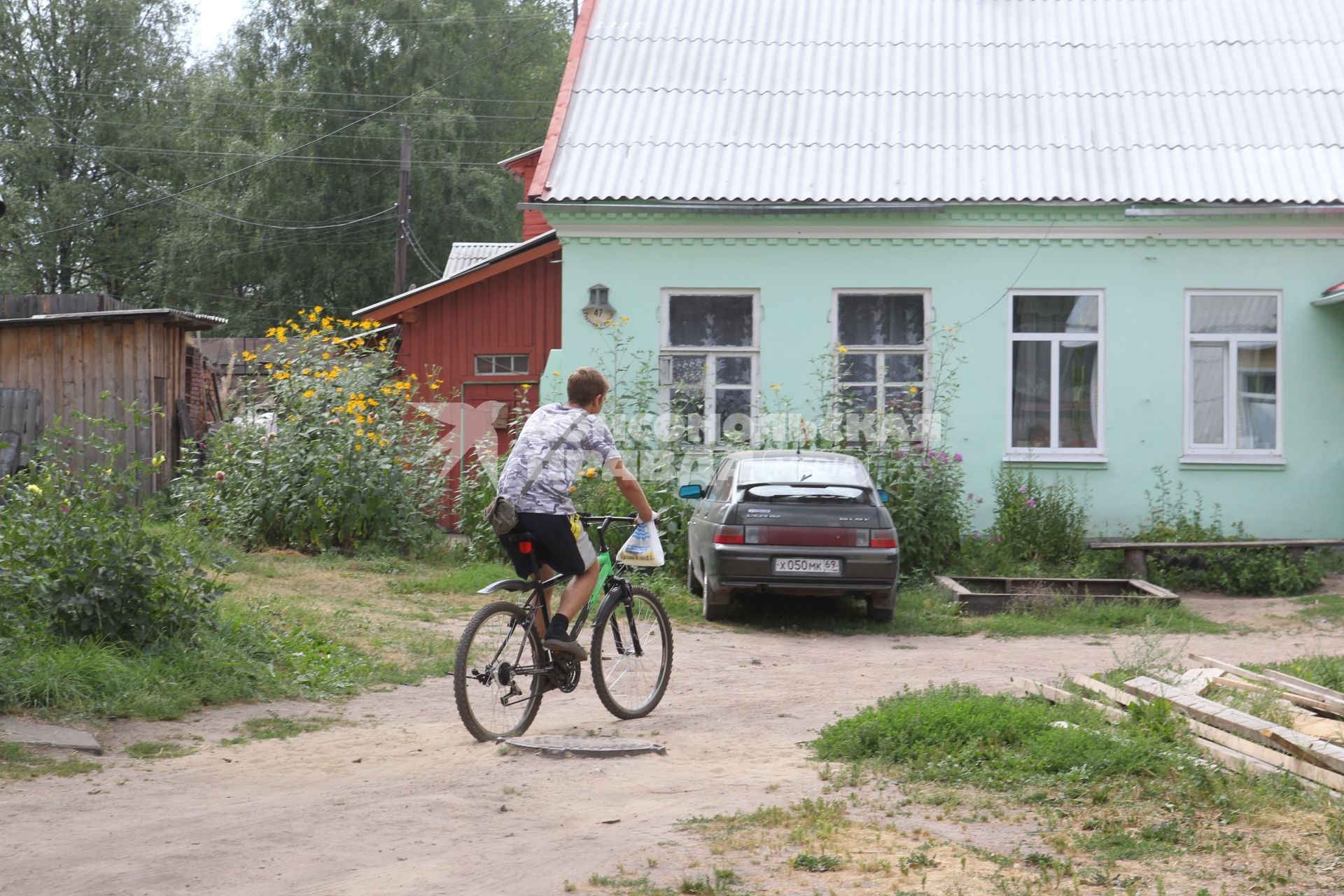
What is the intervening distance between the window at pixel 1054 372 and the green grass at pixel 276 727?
33.1 feet

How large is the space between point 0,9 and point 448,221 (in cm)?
1371

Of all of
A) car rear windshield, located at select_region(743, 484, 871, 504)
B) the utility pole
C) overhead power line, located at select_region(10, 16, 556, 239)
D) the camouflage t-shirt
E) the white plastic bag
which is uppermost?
overhead power line, located at select_region(10, 16, 556, 239)

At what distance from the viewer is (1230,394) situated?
15.3 metres

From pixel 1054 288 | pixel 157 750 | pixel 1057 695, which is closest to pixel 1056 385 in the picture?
pixel 1054 288

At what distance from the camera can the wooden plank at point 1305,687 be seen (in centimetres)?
685

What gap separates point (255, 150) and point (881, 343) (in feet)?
89.6

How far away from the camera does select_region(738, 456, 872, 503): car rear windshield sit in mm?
11078

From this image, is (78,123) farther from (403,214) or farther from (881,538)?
(881,538)

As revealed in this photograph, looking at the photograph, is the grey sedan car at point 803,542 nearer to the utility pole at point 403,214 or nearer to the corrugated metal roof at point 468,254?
the corrugated metal roof at point 468,254

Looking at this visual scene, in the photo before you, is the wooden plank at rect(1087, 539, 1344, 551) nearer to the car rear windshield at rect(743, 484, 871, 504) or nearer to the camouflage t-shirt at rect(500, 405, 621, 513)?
the car rear windshield at rect(743, 484, 871, 504)

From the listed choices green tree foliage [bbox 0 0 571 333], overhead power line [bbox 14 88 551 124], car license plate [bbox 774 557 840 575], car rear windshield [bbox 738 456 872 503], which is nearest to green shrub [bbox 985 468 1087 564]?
car rear windshield [bbox 738 456 872 503]

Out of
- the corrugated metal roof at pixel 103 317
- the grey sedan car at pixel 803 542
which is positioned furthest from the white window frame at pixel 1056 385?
the corrugated metal roof at pixel 103 317

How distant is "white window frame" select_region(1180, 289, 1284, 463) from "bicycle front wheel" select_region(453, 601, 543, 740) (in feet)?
35.0

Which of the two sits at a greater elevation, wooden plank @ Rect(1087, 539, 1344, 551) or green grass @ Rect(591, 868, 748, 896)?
wooden plank @ Rect(1087, 539, 1344, 551)
